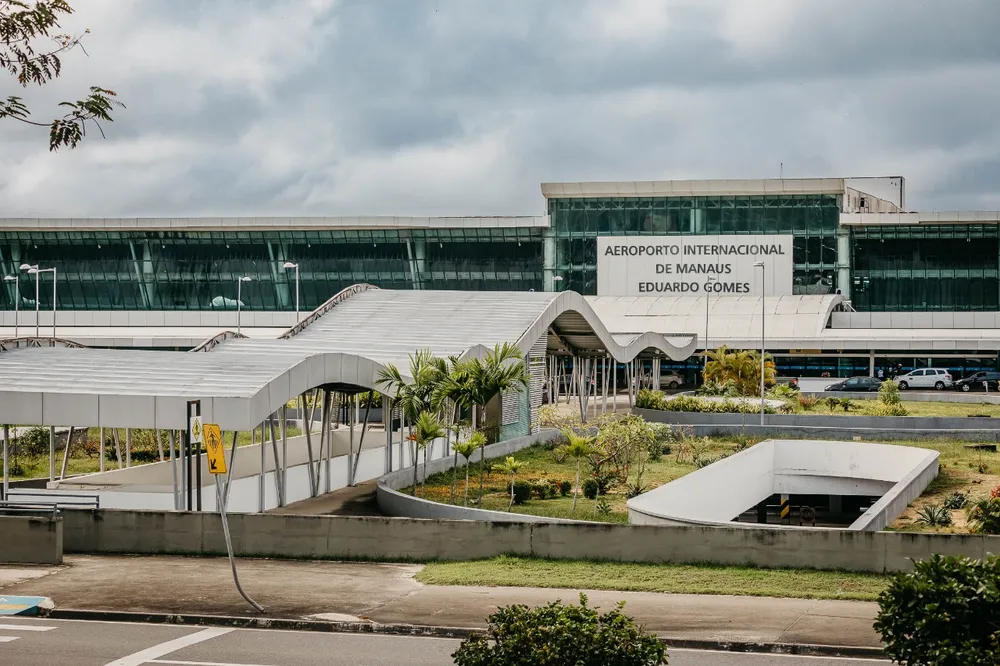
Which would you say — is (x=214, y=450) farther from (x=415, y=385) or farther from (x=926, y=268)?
(x=926, y=268)

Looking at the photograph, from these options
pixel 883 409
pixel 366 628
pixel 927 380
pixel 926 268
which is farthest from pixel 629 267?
pixel 366 628

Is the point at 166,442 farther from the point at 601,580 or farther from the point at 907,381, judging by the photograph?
the point at 907,381

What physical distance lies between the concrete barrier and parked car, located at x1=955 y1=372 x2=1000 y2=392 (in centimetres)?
7239

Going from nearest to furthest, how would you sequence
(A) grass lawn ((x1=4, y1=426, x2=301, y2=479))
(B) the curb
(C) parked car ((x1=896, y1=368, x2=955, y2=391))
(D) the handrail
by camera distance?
(B) the curb → (A) grass lawn ((x1=4, y1=426, x2=301, y2=479)) → (D) the handrail → (C) parked car ((x1=896, y1=368, x2=955, y2=391))

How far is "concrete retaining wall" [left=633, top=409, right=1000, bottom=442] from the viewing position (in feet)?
167

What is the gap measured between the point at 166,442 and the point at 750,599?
109ft

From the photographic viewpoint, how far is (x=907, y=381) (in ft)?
279

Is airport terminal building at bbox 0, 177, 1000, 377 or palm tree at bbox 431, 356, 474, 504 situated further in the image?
airport terminal building at bbox 0, 177, 1000, 377

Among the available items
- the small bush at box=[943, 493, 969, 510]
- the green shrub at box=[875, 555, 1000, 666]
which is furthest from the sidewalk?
the small bush at box=[943, 493, 969, 510]

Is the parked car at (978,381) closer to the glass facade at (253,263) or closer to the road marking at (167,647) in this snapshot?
the glass facade at (253,263)

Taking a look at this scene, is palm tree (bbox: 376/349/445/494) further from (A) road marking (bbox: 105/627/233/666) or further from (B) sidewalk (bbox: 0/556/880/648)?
(A) road marking (bbox: 105/627/233/666)

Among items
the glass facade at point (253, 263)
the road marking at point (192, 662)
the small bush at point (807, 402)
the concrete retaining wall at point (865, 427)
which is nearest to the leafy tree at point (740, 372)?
the small bush at point (807, 402)

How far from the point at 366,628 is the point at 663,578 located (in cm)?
554

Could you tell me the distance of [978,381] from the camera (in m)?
86.3
